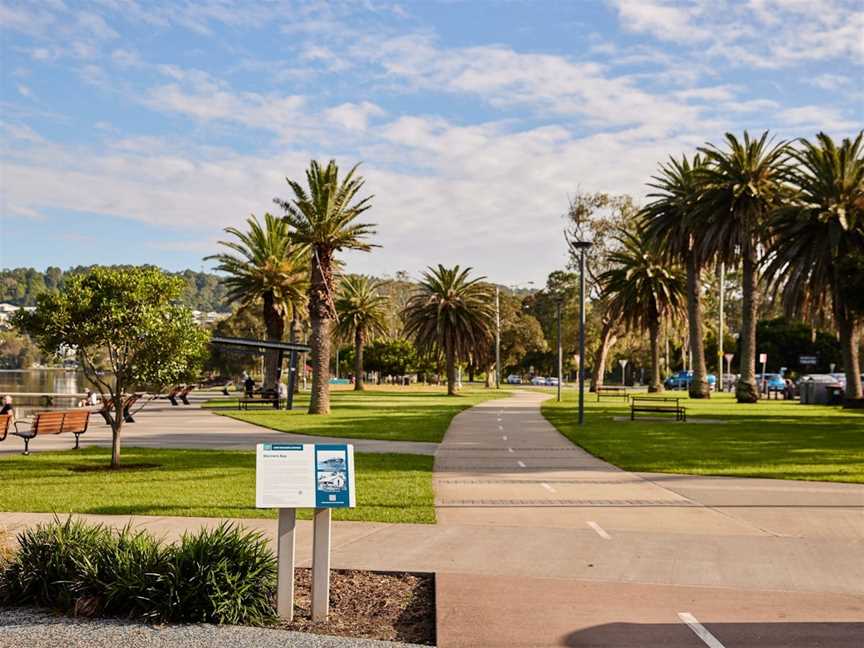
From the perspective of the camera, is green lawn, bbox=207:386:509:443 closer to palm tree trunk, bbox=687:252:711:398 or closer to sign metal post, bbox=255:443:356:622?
sign metal post, bbox=255:443:356:622

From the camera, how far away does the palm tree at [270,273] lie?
50531 millimetres

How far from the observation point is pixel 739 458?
1906 cm

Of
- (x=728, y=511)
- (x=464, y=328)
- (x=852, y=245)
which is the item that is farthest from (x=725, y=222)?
(x=728, y=511)

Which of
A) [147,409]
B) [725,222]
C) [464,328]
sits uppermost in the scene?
[725,222]

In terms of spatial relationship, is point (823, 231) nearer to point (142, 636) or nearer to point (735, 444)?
point (735, 444)

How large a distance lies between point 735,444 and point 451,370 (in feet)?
141

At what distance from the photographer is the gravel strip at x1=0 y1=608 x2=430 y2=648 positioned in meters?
6.14

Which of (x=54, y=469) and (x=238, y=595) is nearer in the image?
(x=238, y=595)

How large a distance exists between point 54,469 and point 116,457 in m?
1.06

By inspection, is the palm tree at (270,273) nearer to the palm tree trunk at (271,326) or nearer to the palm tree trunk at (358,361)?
the palm tree trunk at (271,326)

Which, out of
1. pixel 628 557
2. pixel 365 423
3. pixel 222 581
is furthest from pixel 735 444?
pixel 222 581

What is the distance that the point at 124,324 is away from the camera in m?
16.0

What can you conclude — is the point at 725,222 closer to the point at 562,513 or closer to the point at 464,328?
the point at 464,328

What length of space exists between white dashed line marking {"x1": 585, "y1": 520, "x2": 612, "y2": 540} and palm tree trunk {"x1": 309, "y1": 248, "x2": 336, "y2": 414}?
2514 centimetres
